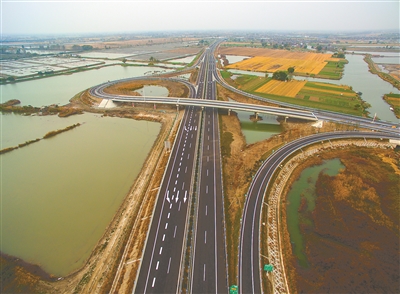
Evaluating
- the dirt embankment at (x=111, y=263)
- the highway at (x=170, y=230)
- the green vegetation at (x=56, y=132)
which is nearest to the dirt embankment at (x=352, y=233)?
the highway at (x=170, y=230)

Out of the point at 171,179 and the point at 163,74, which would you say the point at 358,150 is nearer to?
the point at 171,179

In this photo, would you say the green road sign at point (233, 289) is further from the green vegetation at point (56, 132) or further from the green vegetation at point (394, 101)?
the green vegetation at point (394, 101)

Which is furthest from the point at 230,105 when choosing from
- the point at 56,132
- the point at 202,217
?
the point at 56,132

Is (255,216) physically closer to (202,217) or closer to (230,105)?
(202,217)

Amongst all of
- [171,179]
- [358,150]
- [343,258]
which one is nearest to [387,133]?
[358,150]

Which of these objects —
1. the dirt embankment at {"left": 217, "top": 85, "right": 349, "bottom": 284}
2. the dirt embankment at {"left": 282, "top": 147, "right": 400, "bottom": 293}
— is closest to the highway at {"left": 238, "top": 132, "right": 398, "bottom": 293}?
the dirt embankment at {"left": 217, "top": 85, "right": 349, "bottom": 284}

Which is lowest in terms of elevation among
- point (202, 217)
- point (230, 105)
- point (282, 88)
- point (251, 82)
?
point (202, 217)
